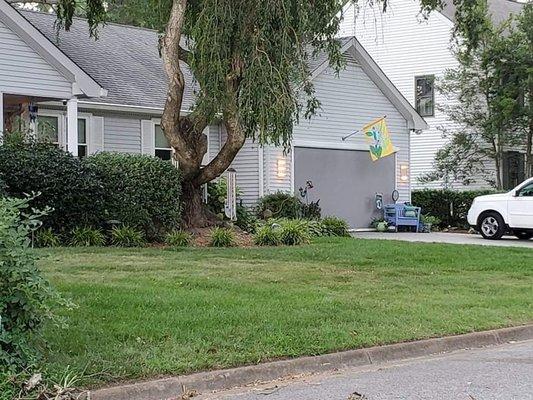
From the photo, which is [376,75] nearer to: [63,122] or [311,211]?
[311,211]

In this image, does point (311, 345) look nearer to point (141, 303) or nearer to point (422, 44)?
point (141, 303)

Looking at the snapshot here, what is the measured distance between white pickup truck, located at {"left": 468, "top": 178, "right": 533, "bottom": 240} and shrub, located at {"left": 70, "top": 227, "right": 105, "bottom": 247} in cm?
1158

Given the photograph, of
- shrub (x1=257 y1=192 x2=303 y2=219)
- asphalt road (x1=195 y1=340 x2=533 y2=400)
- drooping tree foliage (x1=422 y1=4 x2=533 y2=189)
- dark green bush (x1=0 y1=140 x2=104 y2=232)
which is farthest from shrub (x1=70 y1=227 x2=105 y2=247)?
drooping tree foliage (x1=422 y1=4 x2=533 y2=189)

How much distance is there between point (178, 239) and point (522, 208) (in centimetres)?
1024

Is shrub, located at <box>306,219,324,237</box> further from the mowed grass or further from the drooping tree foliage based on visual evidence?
the drooping tree foliage

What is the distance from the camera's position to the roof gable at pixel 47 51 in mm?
17297

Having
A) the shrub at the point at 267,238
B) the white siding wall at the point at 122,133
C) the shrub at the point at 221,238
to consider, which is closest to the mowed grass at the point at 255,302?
the shrub at the point at 221,238

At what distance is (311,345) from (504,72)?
77.8ft

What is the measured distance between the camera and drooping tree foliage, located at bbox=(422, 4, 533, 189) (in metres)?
28.6

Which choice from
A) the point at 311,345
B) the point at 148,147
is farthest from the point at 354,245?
the point at 311,345

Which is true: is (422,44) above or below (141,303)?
above

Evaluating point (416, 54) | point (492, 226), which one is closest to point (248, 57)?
point (492, 226)

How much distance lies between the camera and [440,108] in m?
31.1

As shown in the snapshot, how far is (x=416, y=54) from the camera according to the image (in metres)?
33.0
